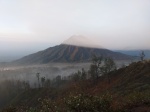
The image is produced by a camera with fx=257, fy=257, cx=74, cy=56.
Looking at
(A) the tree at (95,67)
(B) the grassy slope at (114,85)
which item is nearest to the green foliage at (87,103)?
(B) the grassy slope at (114,85)

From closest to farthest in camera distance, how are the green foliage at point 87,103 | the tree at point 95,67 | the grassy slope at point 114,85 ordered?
the green foliage at point 87,103, the grassy slope at point 114,85, the tree at point 95,67

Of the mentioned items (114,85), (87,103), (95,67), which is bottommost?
(114,85)

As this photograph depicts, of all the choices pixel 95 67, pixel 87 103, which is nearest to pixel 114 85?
pixel 95 67

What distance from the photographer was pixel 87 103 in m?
22.7

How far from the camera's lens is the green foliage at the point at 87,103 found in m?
22.5

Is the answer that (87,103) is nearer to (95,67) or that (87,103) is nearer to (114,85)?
(114,85)

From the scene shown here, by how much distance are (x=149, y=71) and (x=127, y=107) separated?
277 feet

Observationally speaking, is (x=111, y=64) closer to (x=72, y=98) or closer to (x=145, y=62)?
(x=145, y=62)

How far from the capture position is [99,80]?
154875 millimetres

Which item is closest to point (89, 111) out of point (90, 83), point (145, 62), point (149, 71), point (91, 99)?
point (91, 99)

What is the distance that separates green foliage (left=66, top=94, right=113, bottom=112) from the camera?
2247 centimetres

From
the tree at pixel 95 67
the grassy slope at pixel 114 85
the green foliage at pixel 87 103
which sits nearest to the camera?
the green foliage at pixel 87 103

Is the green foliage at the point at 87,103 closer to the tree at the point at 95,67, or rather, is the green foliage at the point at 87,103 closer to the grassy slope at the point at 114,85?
the grassy slope at the point at 114,85

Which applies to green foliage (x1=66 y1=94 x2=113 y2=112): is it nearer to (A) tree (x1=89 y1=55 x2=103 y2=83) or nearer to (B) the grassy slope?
(B) the grassy slope
